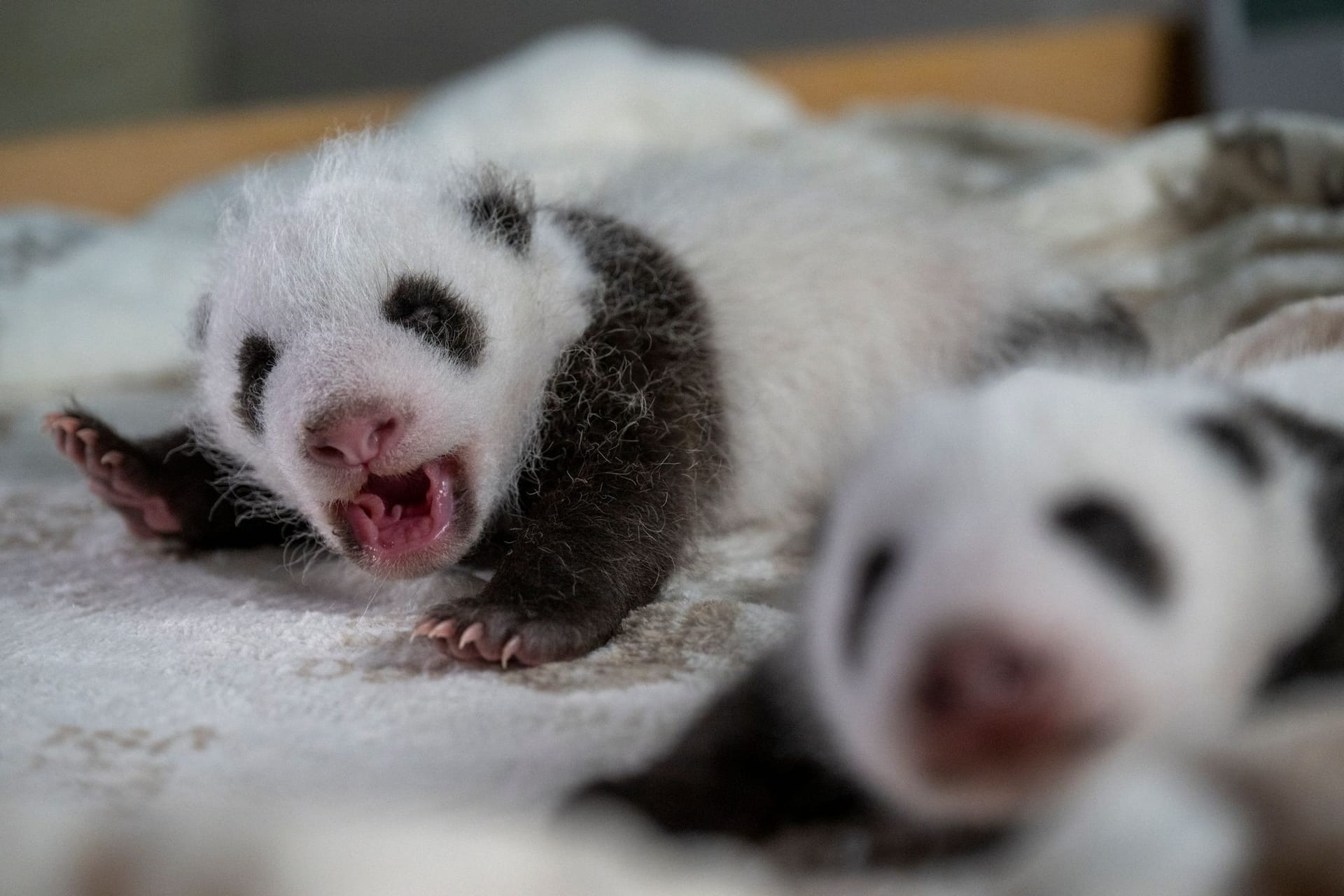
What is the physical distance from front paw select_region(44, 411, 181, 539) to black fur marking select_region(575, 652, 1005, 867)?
124 cm

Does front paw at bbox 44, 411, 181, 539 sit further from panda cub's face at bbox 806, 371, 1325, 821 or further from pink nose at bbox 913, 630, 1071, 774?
pink nose at bbox 913, 630, 1071, 774

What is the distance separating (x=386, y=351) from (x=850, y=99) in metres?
3.43

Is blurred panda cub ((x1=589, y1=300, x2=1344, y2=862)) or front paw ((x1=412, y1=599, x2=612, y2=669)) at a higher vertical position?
blurred panda cub ((x1=589, y1=300, x2=1344, y2=862))

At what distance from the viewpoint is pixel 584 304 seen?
1.86m

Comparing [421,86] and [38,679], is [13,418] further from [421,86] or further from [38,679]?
[421,86]

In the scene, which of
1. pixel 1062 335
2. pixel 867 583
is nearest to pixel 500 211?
pixel 1062 335

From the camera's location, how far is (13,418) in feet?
9.45

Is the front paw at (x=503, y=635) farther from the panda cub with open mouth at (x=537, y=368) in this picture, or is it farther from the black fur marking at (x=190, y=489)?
the black fur marking at (x=190, y=489)

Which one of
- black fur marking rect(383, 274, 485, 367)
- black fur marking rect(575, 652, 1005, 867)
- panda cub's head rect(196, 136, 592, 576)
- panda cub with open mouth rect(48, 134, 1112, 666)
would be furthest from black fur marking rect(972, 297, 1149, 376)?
black fur marking rect(575, 652, 1005, 867)

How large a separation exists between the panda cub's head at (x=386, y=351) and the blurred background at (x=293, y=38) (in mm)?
3288

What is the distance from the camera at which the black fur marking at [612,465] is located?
142cm

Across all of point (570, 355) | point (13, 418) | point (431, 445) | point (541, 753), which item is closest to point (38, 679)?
point (431, 445)

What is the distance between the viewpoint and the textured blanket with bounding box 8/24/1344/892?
1.07 m

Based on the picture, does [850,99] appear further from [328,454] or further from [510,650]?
[510,650]
